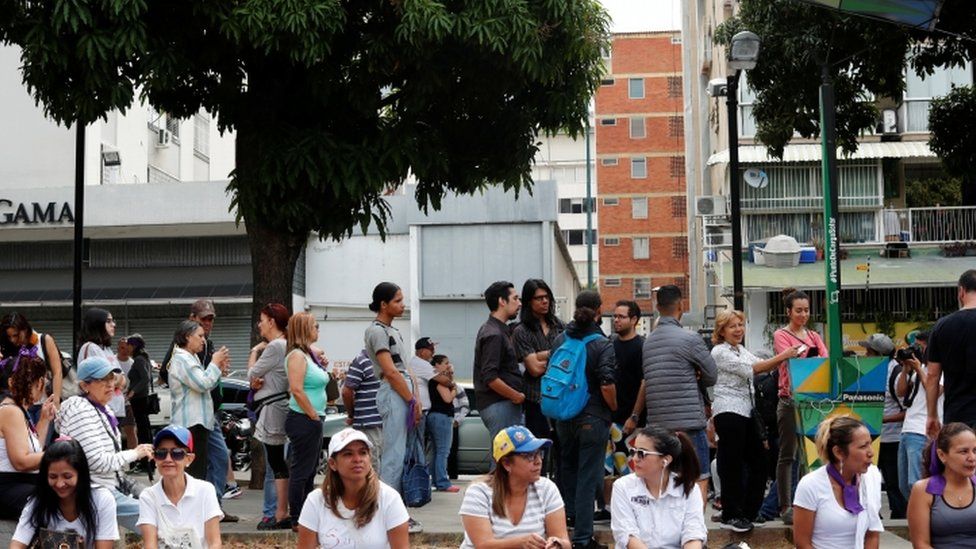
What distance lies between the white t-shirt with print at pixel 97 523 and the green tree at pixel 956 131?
49.2ft

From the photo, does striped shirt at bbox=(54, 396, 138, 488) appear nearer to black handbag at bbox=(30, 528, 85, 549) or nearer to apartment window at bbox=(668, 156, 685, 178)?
black handbag at bbox=(30, 528, 85, 549)

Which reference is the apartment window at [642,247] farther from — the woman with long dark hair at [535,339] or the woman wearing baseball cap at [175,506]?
the woman wearing baseball cap at [175,506]

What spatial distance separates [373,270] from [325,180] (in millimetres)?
21109

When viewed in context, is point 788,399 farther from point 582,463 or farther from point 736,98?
point 736,98

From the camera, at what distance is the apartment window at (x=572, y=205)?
3401 inches

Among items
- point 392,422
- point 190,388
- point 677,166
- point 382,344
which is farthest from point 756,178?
point 677,166

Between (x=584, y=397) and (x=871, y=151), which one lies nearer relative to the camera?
(x=584, y=397)

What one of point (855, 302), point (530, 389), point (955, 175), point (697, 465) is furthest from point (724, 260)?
point (697, 465)

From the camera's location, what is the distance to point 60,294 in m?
34.4

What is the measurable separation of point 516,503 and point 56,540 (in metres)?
2.54

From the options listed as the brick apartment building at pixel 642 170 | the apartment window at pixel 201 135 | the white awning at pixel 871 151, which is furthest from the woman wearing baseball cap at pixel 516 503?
the brick apartment building at pixel 642 170

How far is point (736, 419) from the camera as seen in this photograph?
1075 cm

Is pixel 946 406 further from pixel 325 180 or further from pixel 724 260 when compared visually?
pixel 724 260

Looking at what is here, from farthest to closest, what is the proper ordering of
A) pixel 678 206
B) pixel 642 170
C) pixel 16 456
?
pixel 642 170 → pixel 678 206 → pixel 16 456
